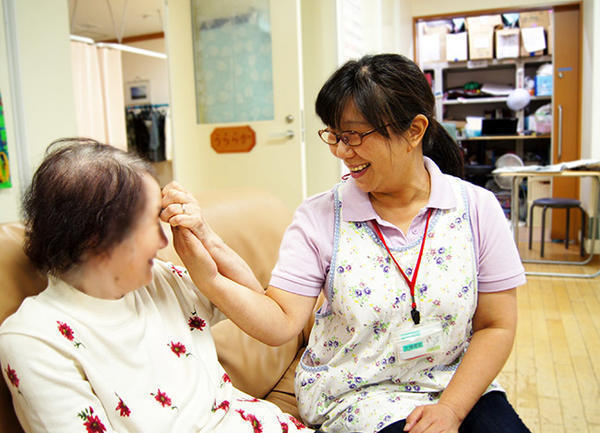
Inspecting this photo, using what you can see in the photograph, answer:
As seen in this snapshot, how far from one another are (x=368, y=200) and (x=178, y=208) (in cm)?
48

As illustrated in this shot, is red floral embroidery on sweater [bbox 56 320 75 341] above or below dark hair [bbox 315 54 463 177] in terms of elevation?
below

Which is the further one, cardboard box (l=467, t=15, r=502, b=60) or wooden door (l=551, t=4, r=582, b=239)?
cardboard box (l=467, t=15, r=502, b=60)

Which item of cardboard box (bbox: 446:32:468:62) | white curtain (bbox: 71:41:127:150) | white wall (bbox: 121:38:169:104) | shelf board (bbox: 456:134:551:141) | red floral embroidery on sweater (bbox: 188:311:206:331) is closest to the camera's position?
red floral embroidery on sweater (bbox: 188:311:206:331)

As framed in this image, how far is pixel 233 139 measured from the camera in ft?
12.3

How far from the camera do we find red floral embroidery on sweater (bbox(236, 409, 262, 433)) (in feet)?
3.12

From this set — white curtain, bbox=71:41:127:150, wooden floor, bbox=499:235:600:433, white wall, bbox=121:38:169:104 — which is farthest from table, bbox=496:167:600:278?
white wall, bbox=121:38:169:104

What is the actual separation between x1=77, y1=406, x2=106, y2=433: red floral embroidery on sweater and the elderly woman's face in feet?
0.62

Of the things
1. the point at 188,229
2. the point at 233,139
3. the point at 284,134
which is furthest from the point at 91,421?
the point at 233,139

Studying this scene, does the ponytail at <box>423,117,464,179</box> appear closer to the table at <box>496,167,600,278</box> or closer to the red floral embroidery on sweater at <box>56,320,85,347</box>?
the red floral embroidery on sweater at <box>56,320,85,347</box>

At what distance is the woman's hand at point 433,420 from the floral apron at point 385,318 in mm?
41

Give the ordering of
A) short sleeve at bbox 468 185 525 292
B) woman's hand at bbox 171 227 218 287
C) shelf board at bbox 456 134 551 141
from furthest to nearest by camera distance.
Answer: shelf board at bbox 456 134 551 141 < short sleeve at bbox 468 185 525 292 < woman's hand at bbox 171 227 218 287

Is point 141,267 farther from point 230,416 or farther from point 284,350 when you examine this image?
point 284,350

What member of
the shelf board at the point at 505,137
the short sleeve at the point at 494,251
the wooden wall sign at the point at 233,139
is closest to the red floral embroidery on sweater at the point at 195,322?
the short sleeve at the point at 494,251

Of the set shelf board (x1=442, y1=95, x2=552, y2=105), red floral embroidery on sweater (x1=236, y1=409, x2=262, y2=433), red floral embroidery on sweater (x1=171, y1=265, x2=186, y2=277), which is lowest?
red floral embroidery on sweater (x1=236, y1=409, x2=262, y2=433)
